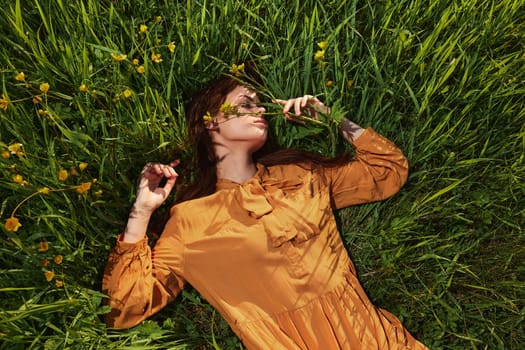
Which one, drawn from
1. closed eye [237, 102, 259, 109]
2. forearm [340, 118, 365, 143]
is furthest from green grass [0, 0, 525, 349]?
closed eye [237, 102, 259, 109]

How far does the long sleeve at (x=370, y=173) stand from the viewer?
2170mm

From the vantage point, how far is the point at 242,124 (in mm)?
1972

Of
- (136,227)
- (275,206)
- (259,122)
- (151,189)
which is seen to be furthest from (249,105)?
(136,227)

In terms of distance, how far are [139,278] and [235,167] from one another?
2.01 ft

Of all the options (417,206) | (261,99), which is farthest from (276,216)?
(417,206)

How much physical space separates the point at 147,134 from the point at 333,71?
950mm

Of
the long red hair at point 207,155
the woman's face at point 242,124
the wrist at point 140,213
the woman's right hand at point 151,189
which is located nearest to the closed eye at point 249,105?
the woman's face at point 242,124

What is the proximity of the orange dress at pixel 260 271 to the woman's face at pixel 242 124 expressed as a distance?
0.17 meters

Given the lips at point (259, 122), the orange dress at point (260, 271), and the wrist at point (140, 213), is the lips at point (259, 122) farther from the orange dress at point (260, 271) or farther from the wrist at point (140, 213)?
the wrist at point (140, 213)

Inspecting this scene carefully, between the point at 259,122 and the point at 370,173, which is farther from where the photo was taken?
the point at 370,173

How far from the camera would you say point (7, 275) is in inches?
77.6

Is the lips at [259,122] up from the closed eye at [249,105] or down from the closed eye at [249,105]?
down

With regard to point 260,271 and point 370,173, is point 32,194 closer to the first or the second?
point 260,271

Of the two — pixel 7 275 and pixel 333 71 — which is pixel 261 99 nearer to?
pixel 333 71
